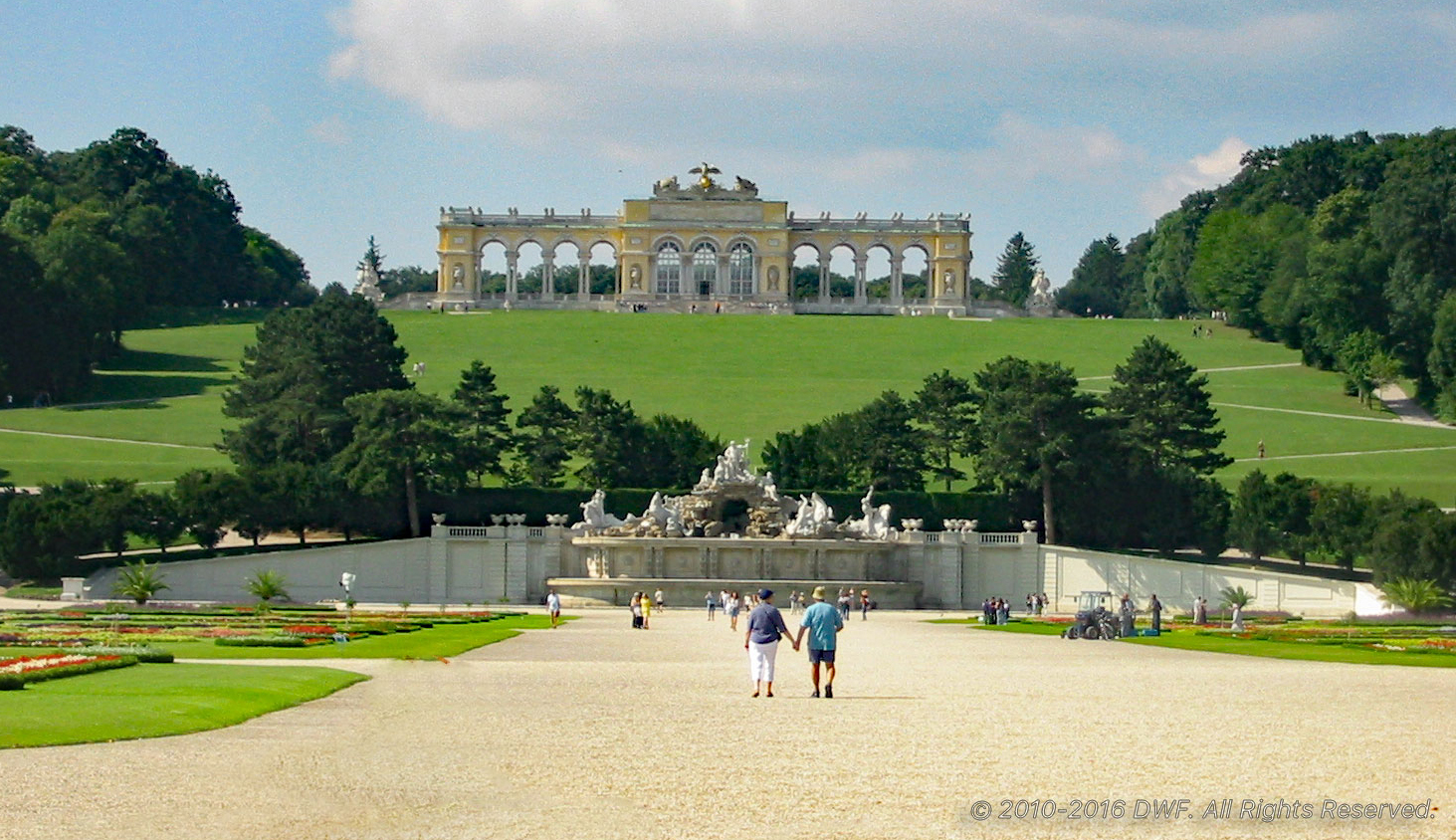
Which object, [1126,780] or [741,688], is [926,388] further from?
[1126,780]

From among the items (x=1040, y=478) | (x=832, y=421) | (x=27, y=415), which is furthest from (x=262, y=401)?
(x=1040, y=478)

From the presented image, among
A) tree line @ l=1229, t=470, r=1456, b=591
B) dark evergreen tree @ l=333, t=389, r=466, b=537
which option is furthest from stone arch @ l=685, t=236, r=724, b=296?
tree line @ l=1229, t=470, r=1456, b=591

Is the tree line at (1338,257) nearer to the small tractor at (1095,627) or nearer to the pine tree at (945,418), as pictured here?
the pine tree at (945,418)

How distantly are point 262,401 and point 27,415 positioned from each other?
1315cm

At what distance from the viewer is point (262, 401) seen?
7031 cm

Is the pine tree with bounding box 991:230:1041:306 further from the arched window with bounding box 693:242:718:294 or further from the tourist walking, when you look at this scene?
the tourist walking

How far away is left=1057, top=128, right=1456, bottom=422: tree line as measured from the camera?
81875 millimetres

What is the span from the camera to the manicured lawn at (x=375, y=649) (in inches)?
1099

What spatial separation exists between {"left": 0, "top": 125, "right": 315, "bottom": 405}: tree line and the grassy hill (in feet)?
7.20

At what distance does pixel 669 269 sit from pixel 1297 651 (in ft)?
309

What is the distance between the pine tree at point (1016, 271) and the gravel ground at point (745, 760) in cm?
13796

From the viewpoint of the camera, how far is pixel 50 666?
22.0 m

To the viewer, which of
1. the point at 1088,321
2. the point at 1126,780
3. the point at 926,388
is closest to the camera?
the point at 1126,780

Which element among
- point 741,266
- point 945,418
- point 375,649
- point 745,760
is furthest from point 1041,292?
point 745,760
